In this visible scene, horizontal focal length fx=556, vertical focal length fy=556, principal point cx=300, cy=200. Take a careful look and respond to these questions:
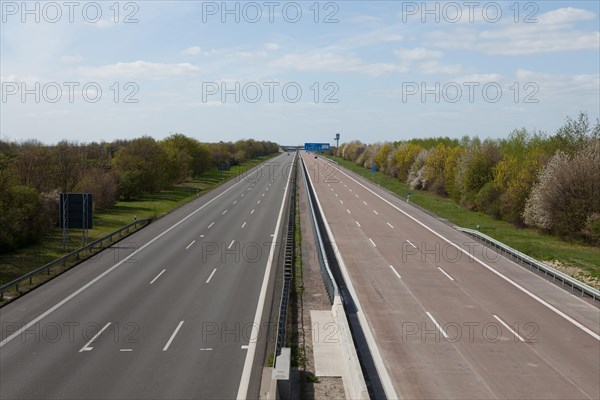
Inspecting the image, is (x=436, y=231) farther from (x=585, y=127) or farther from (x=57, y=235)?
(x=57, y=235)

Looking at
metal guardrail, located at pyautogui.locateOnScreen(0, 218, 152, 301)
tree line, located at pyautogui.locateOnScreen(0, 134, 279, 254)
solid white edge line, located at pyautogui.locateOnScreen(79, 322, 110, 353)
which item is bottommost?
solid white edge line, located at pyautogui.locateOnScreen(79, 322, 110, 353)

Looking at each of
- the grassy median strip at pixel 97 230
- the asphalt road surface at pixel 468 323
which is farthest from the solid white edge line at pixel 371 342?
the grassy median strip at pixel 97 230

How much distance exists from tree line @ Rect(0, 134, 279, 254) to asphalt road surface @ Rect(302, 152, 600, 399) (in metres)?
19.0

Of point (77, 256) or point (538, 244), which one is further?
point (538, 244)

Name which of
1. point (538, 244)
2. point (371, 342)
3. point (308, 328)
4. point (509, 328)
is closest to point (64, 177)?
point (308, 328)

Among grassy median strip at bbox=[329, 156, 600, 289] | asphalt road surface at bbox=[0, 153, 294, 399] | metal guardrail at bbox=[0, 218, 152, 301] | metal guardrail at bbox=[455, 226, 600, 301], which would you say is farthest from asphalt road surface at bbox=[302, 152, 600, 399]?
metal guardrail at bbox=[0, 218, 152, 301]

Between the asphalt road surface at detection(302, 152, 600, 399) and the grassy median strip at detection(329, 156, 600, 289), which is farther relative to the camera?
the grassy median strip at detection(329, 156, 600, 289)

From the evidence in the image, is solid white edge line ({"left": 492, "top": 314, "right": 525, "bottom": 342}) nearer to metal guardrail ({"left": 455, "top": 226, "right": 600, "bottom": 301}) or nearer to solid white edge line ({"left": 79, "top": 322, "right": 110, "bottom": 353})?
metal guardrail ({"left": 455, "top": 226, "right": 600, "bottom": 301})

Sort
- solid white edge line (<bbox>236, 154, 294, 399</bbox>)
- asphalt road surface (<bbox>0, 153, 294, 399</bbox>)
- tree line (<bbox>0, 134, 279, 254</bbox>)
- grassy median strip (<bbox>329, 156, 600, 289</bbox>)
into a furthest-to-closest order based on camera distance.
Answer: tree line (<bbox>0, 134, 279, 254</bbox>) < grassy median strip (<bbox>329, 156, 600, 289</bbox>) < asphalt road surface (<bbox>0, 153, 294, 399</bbox>) < solid white edge line (<bbox>236, 154, 294, 399</bbox>)

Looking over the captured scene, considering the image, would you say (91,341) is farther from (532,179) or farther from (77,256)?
(532,179)

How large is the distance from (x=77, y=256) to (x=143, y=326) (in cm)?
1339

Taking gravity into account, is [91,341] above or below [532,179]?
below

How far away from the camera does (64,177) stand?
5059 cm

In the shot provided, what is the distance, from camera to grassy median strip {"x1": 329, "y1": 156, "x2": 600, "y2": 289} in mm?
28297
